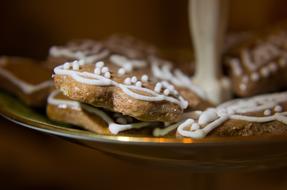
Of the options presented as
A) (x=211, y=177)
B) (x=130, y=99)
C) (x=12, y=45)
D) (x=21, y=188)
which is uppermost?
(x=12, y=45)

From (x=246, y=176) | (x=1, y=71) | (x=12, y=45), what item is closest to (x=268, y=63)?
(x=1, y=71)

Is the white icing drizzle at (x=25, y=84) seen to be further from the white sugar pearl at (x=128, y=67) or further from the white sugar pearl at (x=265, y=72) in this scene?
the white sugar pearl at (x=265, y=72)

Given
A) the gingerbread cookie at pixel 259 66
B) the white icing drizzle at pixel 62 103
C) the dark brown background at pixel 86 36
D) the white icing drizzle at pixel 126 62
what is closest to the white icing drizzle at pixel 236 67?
the gingerbread cookie at pixel 259 66

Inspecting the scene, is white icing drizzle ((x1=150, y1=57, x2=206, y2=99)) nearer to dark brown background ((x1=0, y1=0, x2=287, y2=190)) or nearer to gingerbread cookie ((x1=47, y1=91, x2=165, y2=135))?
gingerbread cookie ((x1=47, y1=91, x2=165, y2=135))

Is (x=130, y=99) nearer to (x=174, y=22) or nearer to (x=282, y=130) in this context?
(x=282, y=130)

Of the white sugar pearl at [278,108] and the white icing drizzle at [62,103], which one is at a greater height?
the white icing drizzle at [62,103]
